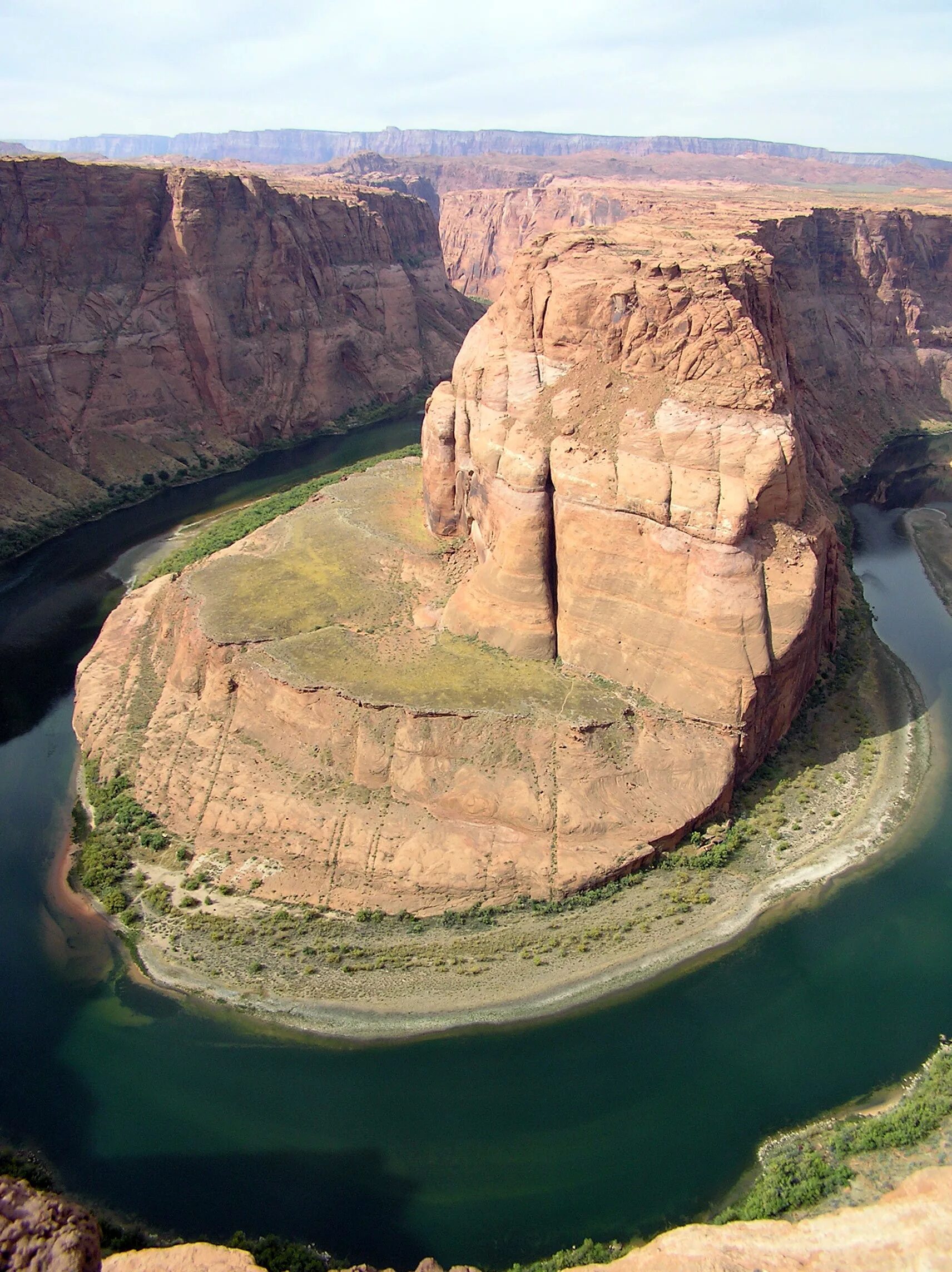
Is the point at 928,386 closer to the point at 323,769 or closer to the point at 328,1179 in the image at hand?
the point at 323,769

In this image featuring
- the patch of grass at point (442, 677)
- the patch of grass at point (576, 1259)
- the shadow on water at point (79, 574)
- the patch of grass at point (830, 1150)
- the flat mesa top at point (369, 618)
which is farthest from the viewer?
the shadow on water at point (79, 574)

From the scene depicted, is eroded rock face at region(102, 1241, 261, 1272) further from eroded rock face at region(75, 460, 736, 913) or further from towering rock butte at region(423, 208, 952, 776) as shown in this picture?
towering rock butte at region(423, 208, 952, 776)

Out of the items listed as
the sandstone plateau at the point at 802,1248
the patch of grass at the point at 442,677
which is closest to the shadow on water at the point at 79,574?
the patch of grass at the point at 442,677

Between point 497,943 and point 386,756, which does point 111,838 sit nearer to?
point 386,756

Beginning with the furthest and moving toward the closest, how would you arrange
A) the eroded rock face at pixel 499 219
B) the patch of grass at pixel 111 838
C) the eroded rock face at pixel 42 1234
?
1. the eroded rock face at pixel 499 219
2. the patch of grass at pixel 111 838
3. the eroded rock face at pixel 42 1234

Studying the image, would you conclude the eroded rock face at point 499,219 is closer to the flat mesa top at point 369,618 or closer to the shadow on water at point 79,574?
the shadow on water at point 79,574

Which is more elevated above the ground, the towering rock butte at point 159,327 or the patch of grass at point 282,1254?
the towering rock butte at point 159,327

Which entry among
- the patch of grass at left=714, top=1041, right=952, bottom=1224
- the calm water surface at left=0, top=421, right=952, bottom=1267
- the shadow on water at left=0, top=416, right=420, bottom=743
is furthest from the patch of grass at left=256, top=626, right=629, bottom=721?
the shadow on water at left=0, top=416, right=420, bottom=743
